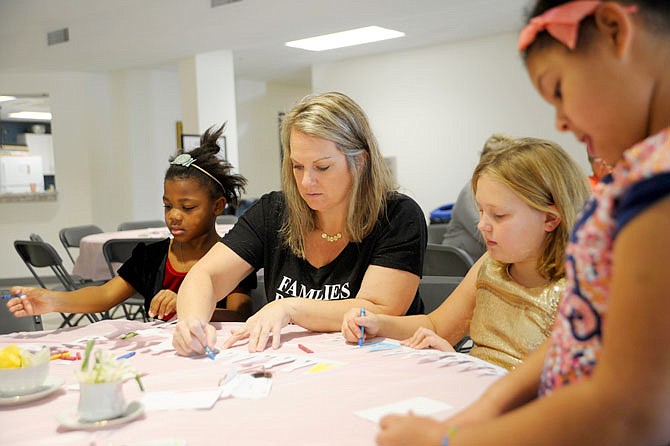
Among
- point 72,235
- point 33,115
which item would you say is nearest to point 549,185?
point 72,235

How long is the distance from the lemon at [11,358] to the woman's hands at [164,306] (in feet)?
2.62

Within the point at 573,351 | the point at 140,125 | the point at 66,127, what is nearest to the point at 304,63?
the point at 140,125

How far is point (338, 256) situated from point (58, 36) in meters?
8.08

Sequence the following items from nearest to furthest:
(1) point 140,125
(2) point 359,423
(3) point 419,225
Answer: (2) point 359,423 < (3) point 419,225 < (1) point 140,125

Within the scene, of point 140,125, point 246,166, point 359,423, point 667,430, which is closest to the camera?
point 667,430

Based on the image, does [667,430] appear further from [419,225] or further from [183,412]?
[419,225]

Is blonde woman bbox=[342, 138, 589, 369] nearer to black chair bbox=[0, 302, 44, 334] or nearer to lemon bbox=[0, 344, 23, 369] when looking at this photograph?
lemon bbox=[0, 344, 23, 369]

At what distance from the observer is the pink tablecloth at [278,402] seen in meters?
1.03

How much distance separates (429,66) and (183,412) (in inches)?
354

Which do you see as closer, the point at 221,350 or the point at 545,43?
the point at 545,43

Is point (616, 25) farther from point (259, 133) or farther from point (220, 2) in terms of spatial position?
point (259, 133)

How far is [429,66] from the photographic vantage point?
9594 millimetres

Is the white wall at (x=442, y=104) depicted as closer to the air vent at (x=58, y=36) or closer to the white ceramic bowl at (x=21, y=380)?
the air vent at (x=58, y=36)

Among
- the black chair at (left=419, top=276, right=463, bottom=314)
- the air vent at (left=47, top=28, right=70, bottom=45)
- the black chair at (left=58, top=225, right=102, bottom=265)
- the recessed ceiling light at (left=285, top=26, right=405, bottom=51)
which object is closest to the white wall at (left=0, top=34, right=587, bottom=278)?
the recessed ceiling light at (left=285, top=26, right=405, bottom=51)
